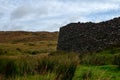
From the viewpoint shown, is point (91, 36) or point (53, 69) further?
point (91, 36)

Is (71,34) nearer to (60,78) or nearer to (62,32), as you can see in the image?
(62,32)

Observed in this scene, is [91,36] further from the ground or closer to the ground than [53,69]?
further from the ground

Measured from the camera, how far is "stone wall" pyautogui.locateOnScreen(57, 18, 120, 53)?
87.2ft

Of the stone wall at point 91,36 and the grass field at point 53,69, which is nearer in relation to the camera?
the grass field at point 53,69

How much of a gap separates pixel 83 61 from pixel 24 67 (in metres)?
7.12

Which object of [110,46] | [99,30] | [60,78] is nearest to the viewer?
[60,78]

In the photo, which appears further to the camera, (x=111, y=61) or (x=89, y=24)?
(x=89, y=24)

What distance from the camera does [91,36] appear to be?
28891 mm

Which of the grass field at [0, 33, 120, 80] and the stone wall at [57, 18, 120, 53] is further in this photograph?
the stone wall at [57, 18, 120, 53]

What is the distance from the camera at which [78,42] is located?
3062cm

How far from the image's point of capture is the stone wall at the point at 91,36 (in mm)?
26594

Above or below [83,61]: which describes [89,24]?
above

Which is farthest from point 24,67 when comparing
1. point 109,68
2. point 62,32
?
point 62,32

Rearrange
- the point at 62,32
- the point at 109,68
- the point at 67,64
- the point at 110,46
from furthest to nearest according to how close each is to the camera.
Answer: the point at 62,32 → the point at 110,46 → the point at 109,68 → the point at 67,64
